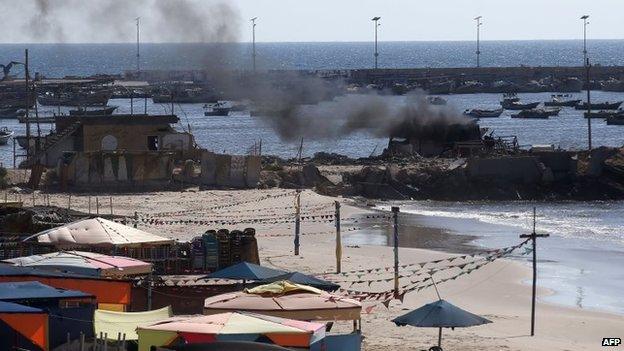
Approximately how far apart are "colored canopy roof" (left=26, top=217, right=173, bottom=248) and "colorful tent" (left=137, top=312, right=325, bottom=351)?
27.8 feet

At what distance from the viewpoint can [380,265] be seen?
3209cm

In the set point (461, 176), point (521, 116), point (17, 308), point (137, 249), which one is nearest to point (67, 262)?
point (137, 249)

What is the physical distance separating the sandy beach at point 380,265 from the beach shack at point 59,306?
5.61 meters

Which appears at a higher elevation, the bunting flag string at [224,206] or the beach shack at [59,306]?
the beach shack at [59,306]

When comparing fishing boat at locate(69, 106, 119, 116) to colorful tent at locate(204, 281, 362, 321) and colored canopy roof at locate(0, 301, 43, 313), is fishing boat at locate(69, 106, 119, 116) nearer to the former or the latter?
colorful tent at locate(204, 281, 362, 321)

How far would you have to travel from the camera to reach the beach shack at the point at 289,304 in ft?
65.1

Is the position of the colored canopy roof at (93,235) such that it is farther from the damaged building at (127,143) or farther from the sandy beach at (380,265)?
the damaged building at (127,143)

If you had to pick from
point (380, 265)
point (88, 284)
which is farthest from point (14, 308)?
point (380, 265)

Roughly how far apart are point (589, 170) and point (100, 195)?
65.5 ft

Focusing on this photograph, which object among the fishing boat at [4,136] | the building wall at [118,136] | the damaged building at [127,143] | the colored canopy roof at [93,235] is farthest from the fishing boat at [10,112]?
the colored canopy roof at [93,235]

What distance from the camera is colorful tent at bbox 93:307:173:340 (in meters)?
18.9

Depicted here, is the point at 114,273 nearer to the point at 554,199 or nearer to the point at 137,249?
the point at 137,249

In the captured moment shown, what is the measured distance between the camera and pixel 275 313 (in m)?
19.7

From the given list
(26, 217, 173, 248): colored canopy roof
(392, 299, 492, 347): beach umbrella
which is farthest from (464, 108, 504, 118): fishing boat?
(392, 299, 492, 347): beach umbrella
